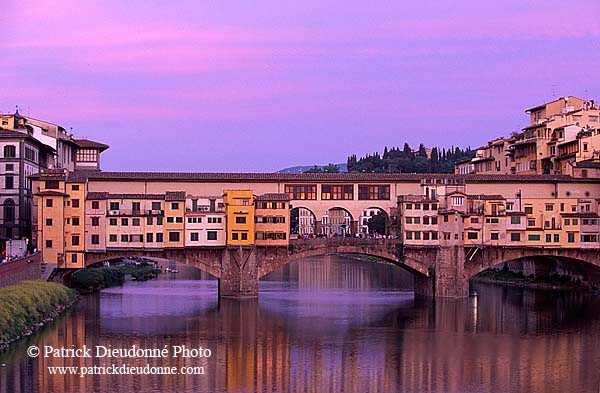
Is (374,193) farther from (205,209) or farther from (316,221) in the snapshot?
(205,209)

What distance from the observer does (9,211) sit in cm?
5531

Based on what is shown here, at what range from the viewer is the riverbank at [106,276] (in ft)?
181

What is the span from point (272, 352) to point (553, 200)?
22188 mm

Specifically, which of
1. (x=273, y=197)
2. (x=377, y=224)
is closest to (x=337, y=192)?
(x=273, y=197)

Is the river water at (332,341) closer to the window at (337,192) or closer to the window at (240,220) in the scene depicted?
the window at (240,220)

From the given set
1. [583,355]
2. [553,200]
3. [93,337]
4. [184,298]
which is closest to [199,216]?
[184,298]

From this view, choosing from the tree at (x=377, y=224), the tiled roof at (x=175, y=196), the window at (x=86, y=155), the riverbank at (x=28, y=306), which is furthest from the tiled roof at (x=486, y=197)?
the tree at (x=377, y=224)

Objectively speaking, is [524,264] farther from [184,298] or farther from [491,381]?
[491,381]

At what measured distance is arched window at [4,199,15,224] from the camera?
55.2 meters

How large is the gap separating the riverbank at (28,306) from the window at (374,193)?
15431 mm

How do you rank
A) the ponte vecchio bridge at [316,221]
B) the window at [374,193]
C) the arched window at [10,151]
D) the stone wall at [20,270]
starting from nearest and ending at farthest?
the stone wall at [20,270] → the ponte vecchio bridge at [316,221] → the window at [374,193] → the arched window at [10,151]

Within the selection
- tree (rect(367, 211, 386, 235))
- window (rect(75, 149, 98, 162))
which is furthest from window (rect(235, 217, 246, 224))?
tree (rect(367, 211, 386, 235))

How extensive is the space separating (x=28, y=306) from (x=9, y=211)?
17219mm

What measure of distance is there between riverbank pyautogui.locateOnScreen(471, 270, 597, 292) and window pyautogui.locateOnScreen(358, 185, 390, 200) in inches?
467
